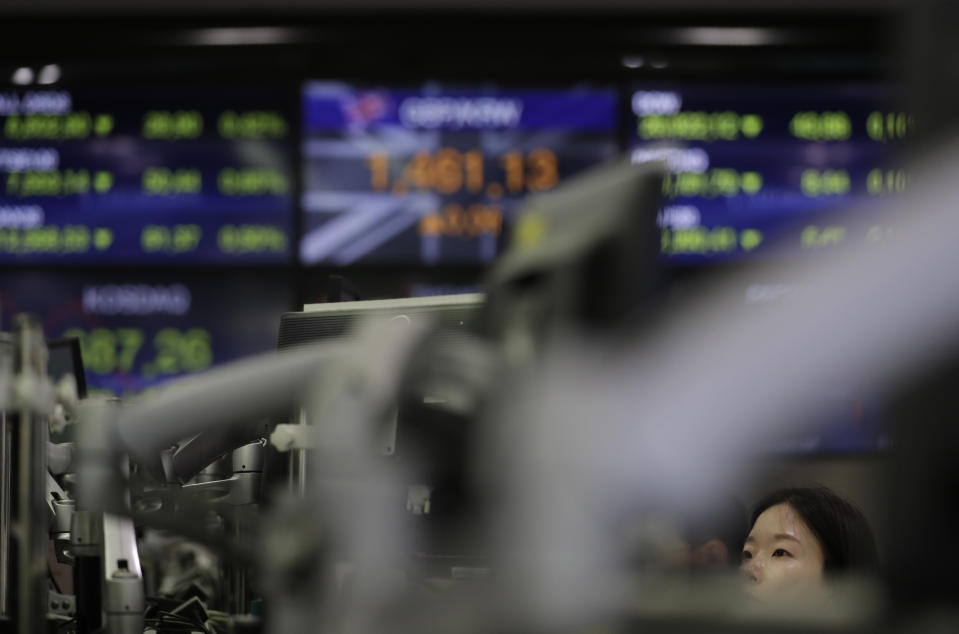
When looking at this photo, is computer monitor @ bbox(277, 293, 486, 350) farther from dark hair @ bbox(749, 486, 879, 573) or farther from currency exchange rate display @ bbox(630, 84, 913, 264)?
currency exchange rate display @ bbox(630, 84, 913, 264)

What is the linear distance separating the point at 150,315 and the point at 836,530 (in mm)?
2303

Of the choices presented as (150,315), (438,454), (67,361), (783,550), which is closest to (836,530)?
(783,550)

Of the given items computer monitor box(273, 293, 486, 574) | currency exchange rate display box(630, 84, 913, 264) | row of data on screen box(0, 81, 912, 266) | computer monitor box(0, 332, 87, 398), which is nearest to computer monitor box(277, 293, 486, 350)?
computer monitor box(273, 293, 486, 574)

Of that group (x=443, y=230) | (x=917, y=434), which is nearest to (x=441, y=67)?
(x=443, y=230)

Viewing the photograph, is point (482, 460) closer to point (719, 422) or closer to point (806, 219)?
point (719, 422)

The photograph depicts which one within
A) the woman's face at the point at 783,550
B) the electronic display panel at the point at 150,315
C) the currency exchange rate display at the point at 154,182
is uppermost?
the currency exchange rate display at the point at 154,182

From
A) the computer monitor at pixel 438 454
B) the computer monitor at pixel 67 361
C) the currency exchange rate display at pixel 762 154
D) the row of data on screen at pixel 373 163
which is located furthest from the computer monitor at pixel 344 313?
the currency exchange rate display at pixel 762 154

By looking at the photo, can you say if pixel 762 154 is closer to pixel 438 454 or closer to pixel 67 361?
pixel 67 361

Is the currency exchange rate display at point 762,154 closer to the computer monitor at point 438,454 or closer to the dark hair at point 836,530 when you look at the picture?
the dark hair at point 836,530

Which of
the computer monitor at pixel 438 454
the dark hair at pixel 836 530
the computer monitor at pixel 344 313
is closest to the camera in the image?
the computer monitor at pixel 438 454

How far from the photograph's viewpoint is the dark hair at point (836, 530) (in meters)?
1.85

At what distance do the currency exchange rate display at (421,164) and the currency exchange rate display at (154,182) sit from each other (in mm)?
133

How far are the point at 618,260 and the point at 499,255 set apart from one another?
0.11 m

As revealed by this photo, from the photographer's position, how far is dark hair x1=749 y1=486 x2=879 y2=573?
185cm
